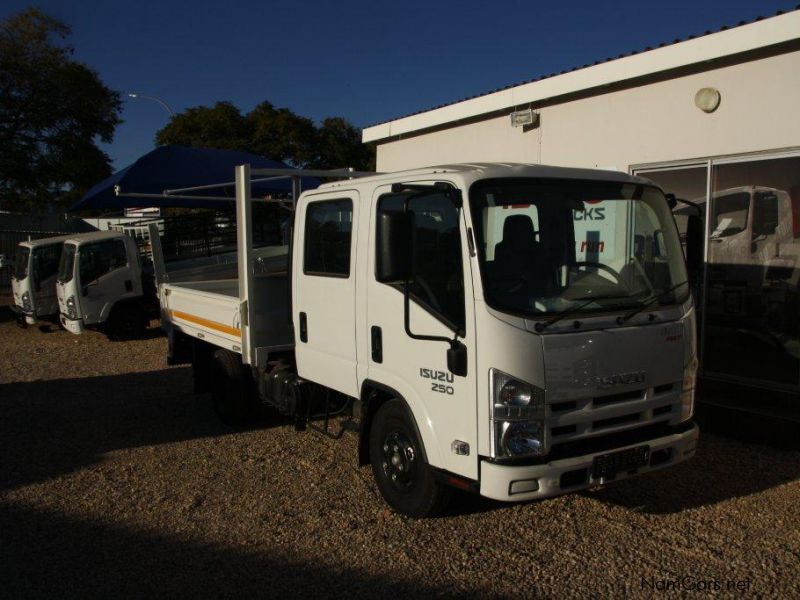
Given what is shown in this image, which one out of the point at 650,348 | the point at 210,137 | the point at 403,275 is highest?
the point at 210,137

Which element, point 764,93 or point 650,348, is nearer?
point 650,348

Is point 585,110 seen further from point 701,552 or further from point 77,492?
point 77,492

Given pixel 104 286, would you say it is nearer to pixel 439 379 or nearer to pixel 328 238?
pixel 328 238

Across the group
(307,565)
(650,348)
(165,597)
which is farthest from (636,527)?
(165,597)

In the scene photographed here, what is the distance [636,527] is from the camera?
4.42m

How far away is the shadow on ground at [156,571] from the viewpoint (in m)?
3.73

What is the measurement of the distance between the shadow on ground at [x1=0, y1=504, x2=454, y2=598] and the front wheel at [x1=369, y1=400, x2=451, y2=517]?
624 mm

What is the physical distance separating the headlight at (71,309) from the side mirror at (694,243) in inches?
429

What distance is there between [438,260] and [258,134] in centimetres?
2969

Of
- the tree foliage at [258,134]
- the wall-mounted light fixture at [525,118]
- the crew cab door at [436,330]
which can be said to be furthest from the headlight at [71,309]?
the tree foliage at [258,134]

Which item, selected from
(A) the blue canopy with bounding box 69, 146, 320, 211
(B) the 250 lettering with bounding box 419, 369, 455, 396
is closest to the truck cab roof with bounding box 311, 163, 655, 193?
(B) the 250 lettering with bounding box 419, 369, 455, 396

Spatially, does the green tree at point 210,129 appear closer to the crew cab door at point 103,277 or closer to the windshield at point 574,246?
the crew cab door at point 103,277

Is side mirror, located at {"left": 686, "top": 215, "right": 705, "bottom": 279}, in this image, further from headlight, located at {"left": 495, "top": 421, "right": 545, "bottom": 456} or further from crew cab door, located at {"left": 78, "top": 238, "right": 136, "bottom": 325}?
crew cab door, located at {"left": 78, "top": 238, "right": 136, "bottom": 325}

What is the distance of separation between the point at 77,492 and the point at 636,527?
13.3 ft
